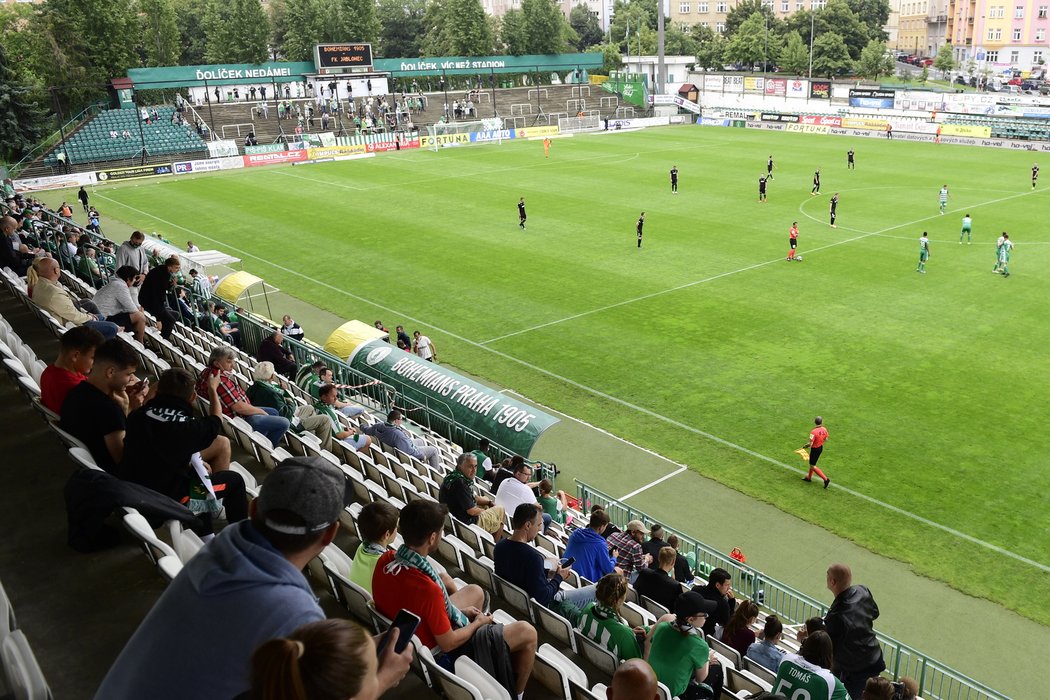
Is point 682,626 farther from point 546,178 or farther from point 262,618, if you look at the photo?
point 546,178

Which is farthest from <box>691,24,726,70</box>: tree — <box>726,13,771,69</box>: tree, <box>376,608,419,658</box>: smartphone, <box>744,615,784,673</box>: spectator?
<box>376,608,419,658</box>: smartphone

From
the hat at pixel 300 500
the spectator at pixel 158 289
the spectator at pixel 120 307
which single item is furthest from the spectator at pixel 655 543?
the spectator at pixel 158 289

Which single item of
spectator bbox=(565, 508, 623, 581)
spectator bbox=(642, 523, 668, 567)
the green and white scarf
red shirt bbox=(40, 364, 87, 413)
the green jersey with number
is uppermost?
red shirt bbox=(40, 364, 87, 413)

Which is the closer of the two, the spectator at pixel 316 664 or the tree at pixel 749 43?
the spectator at pixel 316 664

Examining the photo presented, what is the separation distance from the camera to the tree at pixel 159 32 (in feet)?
306

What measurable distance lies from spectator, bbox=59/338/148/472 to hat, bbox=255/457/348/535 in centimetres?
347

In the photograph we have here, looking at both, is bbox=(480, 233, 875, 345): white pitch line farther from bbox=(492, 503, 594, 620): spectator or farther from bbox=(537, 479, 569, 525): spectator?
bbox=(492, 503, 594, 620): spectator

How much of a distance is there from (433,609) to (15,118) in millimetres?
69783

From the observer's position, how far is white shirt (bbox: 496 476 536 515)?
37.1ft

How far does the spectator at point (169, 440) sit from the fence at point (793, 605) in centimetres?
729

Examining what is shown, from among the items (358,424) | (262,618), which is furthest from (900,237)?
(262,618)

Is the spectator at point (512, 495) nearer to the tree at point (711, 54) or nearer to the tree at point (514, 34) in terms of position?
the tree at point (514, 34)

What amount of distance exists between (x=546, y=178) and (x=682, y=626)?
151ft

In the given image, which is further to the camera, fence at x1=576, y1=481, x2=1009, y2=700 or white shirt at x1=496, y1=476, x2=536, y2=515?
white shirt at x1=496, y1=476, x2=536, y2=515
